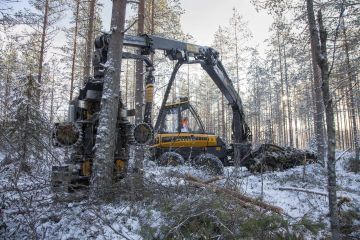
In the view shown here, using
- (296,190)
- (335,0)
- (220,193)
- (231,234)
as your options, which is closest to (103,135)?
(220,193)

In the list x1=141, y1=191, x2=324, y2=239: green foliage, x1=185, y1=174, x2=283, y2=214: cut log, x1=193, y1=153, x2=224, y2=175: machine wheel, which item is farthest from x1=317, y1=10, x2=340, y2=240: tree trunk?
x1=193, y1=153, x2=224, y2=175: machine wheel

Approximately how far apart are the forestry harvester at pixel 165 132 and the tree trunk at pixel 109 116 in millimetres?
623

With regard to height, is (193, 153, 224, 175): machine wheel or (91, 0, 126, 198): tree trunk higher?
(91, 0, 126, 198): tree trunk

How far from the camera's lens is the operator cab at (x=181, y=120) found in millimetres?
12156

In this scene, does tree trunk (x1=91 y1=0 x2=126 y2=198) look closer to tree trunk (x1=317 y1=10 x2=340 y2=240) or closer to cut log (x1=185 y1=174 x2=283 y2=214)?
cut log (x1=185 y1=174 x2=283 y2=214)

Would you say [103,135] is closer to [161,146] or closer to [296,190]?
[296,190]

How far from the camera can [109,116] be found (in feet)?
21.0

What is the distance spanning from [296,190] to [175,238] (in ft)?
13.6

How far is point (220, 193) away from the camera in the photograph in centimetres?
620

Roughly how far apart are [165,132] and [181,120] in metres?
0.78

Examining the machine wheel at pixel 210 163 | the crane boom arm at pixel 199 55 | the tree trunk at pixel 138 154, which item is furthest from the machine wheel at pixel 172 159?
the crane boom arm at pixel 199 55

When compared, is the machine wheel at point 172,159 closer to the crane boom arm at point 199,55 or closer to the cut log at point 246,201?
the crane boom arm at point 199,55

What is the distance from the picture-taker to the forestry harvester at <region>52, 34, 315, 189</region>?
6.88m

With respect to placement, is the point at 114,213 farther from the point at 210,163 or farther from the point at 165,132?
the point at 165,132
